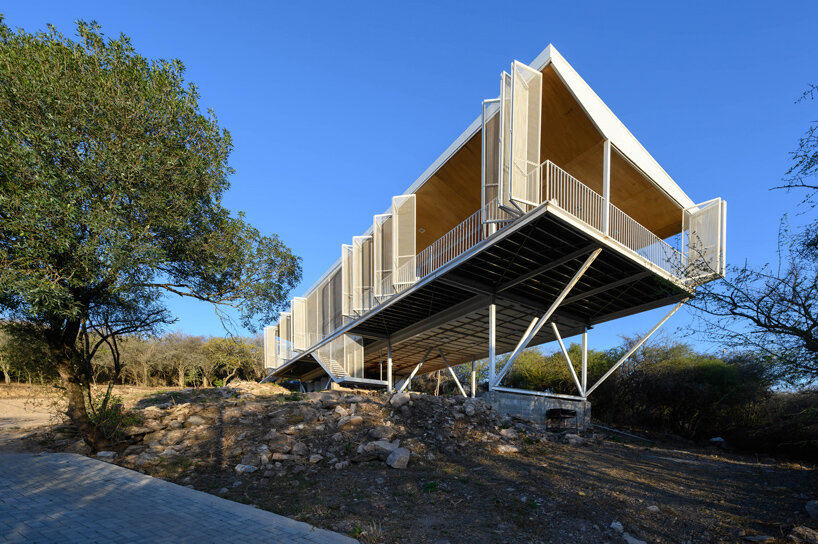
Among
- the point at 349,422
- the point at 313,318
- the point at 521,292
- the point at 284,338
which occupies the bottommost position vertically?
the point at 284,338

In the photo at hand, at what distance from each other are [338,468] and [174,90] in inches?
373

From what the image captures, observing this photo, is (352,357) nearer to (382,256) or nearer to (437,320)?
(437,320)

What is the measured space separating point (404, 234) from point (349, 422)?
8.70 metres

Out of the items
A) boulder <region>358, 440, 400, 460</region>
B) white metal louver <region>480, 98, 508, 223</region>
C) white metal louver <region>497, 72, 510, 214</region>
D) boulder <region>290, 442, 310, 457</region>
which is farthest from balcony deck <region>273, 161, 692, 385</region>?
boulder <region>290, 442, 310, 457</region>

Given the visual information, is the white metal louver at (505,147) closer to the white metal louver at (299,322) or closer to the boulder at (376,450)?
the boulder at (376,450)

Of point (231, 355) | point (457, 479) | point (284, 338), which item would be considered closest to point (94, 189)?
point (457, 479)

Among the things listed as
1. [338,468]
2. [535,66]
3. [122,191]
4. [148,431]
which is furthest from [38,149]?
[535,66]

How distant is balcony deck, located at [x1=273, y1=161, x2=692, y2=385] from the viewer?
12.2 m

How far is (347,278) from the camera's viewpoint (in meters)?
21.1

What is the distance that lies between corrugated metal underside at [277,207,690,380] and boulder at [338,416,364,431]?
6112 millimetres

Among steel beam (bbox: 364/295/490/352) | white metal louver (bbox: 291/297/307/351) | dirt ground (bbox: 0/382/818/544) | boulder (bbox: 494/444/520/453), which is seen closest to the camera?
dirt ground (bbox: 0/382/818/544)

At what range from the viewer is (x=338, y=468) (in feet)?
24.1

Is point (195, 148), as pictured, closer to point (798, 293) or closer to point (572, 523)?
point (572, 523)

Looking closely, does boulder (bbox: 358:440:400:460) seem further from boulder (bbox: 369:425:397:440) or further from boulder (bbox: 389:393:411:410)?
boulder (bbox: 389:393:411:410)
